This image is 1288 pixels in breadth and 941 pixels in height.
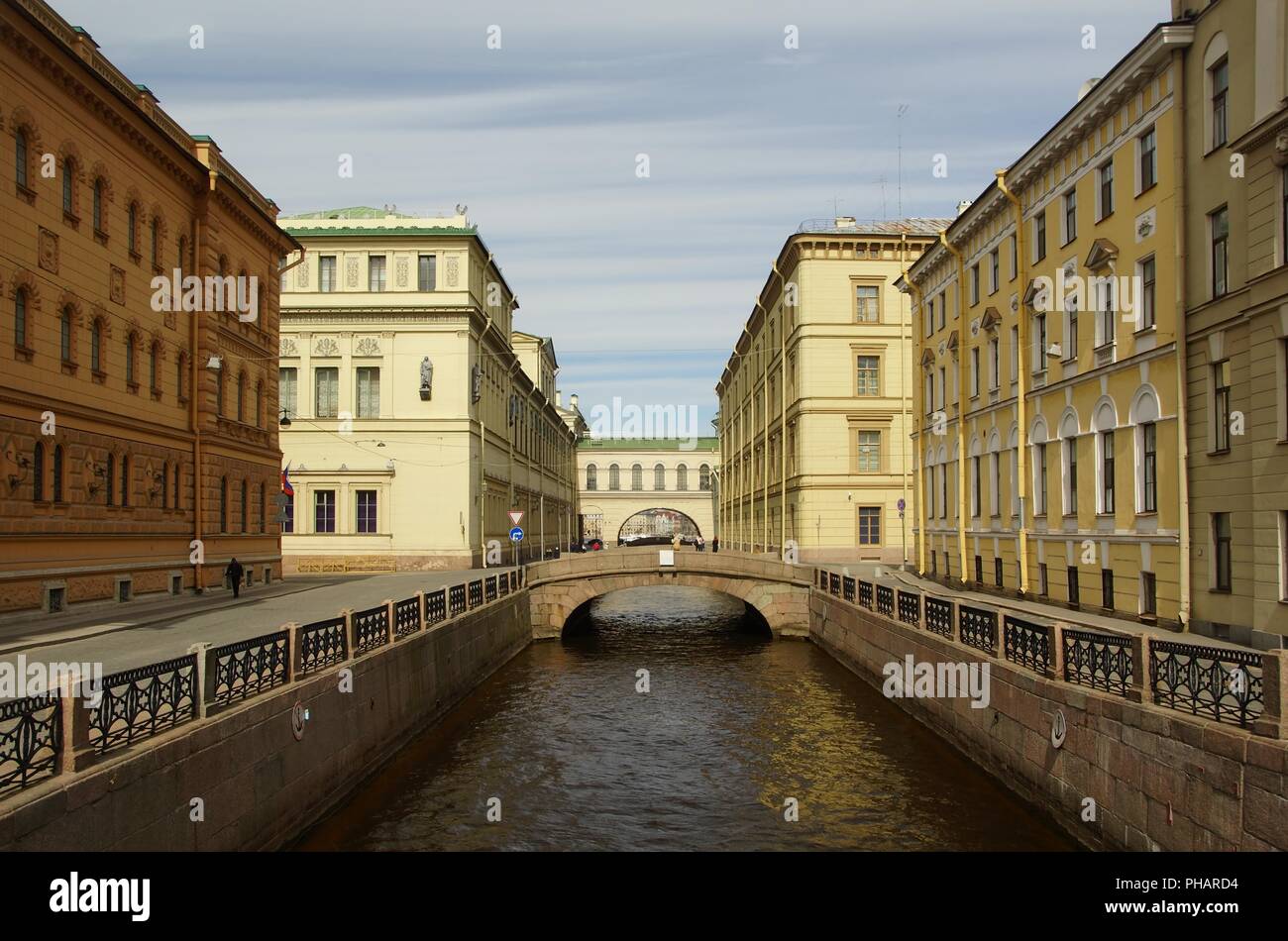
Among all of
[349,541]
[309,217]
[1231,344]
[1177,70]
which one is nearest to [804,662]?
[1231,344]

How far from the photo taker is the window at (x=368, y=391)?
48.4 m

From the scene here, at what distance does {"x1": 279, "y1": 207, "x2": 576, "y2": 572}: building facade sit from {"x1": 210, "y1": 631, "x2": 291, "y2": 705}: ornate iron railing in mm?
33736

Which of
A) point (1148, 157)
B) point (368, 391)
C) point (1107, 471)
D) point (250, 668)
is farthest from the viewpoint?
point (368, 391)

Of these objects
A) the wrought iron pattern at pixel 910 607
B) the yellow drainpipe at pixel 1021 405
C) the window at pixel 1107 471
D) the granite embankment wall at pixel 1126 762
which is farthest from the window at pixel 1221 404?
the yellow drainpipe at pixel 1021 405

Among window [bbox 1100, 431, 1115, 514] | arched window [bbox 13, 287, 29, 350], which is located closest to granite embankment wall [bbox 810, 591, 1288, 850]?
window [bbox 1100, 431, 1115, 514]

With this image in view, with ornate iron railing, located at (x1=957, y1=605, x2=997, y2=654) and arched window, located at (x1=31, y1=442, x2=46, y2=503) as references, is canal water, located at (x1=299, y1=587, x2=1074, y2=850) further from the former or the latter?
arched window, located at (x1=31, y1=442, x2=46, y2=503)

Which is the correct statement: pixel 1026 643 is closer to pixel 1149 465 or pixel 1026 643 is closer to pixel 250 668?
pixel 1149 465

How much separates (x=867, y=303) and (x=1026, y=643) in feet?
124

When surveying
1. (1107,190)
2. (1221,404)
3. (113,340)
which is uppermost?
(1107,190)

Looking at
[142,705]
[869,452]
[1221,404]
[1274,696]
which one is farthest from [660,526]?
[1274,696]

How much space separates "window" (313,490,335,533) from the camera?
47.8 meters

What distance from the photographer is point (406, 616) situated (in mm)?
20844

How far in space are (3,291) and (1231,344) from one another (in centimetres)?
2334
